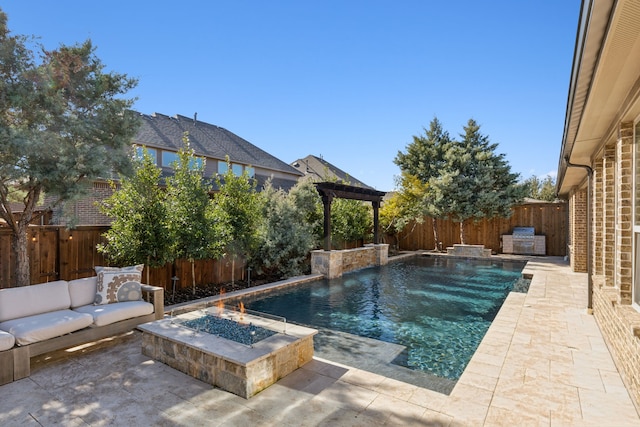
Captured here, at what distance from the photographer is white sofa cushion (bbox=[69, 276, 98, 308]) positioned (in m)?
5.14

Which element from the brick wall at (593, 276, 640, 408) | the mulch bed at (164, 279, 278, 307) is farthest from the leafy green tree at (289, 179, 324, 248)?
the brick wall at (593, 276, 640, 408)

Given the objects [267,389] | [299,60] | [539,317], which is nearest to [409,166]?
[299,60]

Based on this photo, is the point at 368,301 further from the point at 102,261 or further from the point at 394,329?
the point at 102,261

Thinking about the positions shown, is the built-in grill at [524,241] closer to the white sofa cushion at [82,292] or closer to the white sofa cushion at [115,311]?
the white sofa cushion at [115,311]

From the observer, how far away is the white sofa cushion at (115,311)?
480 cm

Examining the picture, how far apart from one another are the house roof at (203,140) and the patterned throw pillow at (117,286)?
31.4 feet

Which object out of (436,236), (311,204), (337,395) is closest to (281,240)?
(311,204)

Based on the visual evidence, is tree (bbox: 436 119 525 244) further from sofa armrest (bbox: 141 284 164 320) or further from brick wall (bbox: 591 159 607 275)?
sofa armrest (bbox: 141 284 164 320)

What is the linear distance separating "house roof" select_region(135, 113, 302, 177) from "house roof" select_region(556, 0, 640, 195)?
554 inches

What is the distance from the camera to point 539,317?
582cm

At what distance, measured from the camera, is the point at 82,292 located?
523 cm

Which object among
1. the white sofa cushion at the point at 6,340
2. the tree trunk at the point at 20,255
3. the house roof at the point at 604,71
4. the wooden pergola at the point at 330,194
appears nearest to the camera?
the house roof at the point at 604,71

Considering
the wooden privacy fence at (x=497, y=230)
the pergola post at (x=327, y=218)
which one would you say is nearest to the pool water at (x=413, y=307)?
the pergola post at (x=327, y=218)

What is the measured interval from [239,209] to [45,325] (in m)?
5.03
